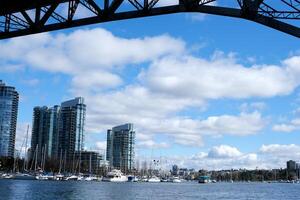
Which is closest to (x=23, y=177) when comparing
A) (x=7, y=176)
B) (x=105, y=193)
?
(x=7, y=176)

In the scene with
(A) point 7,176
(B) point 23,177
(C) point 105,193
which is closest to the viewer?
(C) point 105,193

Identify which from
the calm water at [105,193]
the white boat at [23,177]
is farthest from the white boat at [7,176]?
the calm water at [105,193]

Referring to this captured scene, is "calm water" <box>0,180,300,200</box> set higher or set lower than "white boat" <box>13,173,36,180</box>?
lower

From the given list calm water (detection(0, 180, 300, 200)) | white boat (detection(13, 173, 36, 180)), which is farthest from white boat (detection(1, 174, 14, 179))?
calm water (detection(0, 180, 300, 200))

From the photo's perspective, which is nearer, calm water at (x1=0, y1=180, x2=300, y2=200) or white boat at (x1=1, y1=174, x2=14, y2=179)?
calm water at (x1=0, y1=180, x2=300, y2=200)

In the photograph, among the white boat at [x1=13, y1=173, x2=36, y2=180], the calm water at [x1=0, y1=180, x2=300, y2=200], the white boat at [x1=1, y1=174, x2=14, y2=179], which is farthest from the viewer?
the white boat at [x1=1, y1=174, x2=14, y2=179]

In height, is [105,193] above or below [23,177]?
below

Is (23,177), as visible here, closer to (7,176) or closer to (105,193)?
(7,176)

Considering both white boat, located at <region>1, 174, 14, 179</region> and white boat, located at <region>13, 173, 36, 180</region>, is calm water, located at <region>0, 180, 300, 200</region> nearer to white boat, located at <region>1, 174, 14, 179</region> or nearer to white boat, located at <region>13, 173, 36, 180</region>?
white boat, located at <region>13, 173, 36, 180</region>

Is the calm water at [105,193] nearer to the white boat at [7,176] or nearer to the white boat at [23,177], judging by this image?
the white boat at [23,177]

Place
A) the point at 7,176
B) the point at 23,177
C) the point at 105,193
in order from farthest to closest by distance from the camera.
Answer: the point at 7,176
the point at 23,177
the point at 105,193

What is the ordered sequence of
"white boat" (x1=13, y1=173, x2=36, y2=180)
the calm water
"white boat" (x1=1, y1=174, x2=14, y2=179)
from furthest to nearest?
1. "white boat" (x1=1, y1=174, x2=14, y2=179)
2. "white boat" (x1=13, y1=173, x2=36, y2=180)
3. the calm water

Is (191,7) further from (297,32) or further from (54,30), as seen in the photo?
(54,30)

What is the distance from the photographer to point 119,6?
23.1m
